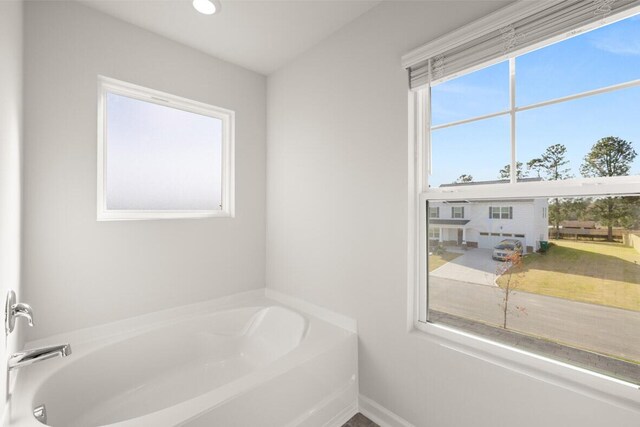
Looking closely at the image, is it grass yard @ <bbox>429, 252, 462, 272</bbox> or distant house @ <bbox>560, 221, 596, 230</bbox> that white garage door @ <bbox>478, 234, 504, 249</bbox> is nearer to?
grass yard @ <bbox>429, 252, 462, 272</bbox>

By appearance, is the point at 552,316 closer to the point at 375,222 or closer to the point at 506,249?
the point at 506,249

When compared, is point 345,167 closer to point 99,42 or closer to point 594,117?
point 594,117

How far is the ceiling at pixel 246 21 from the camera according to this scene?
1816 millimetres

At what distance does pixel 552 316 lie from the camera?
129cm

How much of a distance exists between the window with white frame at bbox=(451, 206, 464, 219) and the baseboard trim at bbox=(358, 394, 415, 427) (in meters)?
1.19

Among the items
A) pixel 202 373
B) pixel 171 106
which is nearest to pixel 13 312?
pixel 202 373

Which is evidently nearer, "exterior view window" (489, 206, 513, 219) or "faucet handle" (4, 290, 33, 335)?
Answer: "faucet handle" (4, 290, 33, 335)

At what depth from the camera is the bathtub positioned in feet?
4.37

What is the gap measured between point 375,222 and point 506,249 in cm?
70

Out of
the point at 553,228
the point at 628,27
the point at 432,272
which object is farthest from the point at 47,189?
the point at 628,27

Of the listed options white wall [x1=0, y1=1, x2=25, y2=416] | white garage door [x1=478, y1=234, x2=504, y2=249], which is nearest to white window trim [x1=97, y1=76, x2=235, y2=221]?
white wall [x1=0, y1=1, x2=25, y2=416]

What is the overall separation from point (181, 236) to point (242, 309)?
75 centimetres

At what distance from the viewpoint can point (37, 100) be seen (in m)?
1.67

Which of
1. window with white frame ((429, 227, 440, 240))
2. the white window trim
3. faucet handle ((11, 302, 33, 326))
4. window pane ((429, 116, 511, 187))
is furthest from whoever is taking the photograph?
the white window trim
